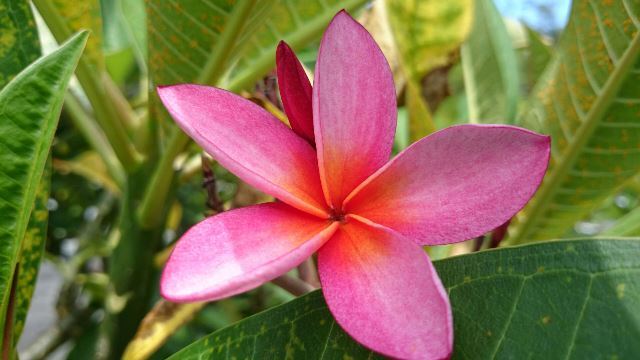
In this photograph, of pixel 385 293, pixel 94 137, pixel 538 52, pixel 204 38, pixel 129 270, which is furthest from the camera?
pixel 538 52

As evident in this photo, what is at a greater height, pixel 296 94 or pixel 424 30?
pixel 296 94

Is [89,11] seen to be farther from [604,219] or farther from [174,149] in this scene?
[604,219]

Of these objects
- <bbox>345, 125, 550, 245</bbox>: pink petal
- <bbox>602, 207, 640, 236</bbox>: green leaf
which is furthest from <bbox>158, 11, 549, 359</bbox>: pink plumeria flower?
<bbox>602, 207, 640, 236</bbox>: green leaf

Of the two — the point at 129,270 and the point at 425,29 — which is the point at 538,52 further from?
the point at 129,270

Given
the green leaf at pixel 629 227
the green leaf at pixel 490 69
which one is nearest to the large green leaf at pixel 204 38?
the green leaf at pixel 490 69

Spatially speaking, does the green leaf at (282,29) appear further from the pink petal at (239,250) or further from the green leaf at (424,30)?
the pink petal at (239,250)

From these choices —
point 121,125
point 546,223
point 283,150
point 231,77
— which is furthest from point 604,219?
point 283,150

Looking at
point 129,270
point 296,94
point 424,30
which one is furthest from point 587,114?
point 129,270
